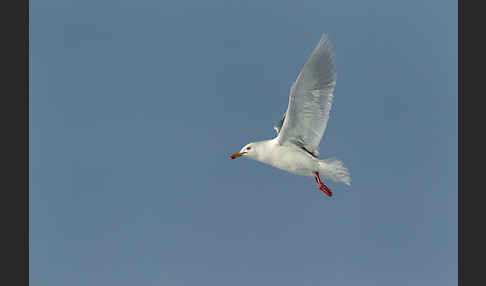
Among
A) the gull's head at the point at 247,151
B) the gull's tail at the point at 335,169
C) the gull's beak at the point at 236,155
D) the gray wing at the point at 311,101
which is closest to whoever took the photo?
the gray wing at the point at 311,101

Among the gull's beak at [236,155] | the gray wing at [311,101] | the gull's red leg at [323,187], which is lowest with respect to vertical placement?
the gull's red leg at [323,187]

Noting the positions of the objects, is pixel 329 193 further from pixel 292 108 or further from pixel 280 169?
pixel 292 108

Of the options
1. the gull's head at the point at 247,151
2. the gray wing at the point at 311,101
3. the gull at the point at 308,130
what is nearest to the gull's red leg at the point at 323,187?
the gull at the point at 308,130

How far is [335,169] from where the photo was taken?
802 centimetres

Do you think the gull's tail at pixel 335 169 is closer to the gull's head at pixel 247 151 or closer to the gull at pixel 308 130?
the gull at pixel 308 130

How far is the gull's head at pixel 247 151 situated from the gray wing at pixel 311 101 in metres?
0.46

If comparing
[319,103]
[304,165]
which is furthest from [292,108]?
[304,165]

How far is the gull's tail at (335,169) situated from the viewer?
26.3 ft

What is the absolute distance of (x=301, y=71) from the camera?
7.23 meters

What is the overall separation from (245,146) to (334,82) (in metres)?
1.69

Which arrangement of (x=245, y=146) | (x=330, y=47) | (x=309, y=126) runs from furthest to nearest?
(x=245, y=146) < (x=309, y=126) < (x=330, y=47)

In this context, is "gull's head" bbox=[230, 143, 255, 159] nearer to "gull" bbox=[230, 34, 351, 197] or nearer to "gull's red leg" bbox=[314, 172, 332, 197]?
"gull" bbox=[230, 34, 351, 197]

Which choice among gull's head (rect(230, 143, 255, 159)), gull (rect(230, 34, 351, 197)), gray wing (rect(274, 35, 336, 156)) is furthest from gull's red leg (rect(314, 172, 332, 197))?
gull's head (rect(230, 143, 255, 159))

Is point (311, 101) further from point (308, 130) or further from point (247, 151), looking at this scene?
point (247, 151)
